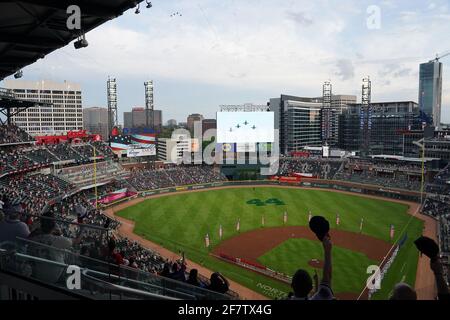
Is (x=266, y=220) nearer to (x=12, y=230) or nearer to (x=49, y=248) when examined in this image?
(x=12, y=230)

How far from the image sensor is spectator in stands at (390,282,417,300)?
134 inches

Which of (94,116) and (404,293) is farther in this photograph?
(94,116)

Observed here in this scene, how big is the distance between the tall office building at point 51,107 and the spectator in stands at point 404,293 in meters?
126

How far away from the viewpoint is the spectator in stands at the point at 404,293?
11.2 ft

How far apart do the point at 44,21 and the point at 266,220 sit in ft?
99.5

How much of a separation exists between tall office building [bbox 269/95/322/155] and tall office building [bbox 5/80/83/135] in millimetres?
71471

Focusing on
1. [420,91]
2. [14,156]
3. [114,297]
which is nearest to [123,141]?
[14,156]

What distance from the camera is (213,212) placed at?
38.9m

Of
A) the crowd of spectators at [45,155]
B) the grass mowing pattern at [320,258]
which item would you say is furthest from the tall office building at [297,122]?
the grass mowing pattern at [320,258]

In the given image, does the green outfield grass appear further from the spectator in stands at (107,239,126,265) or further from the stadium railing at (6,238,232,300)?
the stadium railing at (6,238,232,300)

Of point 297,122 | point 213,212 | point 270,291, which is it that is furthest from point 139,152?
point 270,291

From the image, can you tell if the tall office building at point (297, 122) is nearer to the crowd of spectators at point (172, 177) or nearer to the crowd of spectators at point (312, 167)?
the crowd of spectators at point (312, 167)

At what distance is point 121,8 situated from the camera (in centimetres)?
779

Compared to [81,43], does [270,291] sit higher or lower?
lower
